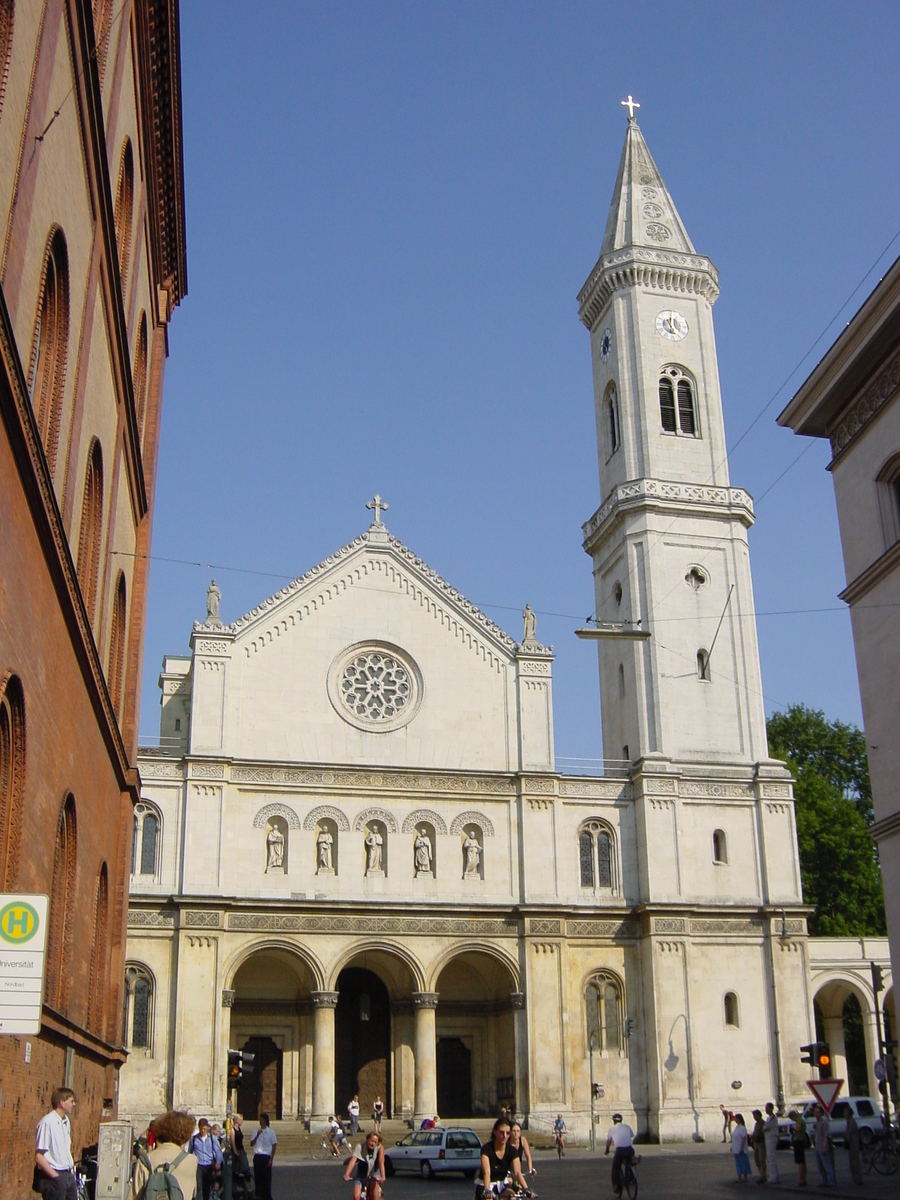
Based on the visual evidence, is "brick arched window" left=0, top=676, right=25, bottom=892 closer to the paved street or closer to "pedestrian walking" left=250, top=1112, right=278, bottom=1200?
"pedestrian walking" left=250, top=1112, right=278, bottom=1200

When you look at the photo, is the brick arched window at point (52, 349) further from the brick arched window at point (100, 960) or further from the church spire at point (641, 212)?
the church spire at point (641, 212)

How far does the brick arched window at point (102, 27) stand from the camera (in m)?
16.3

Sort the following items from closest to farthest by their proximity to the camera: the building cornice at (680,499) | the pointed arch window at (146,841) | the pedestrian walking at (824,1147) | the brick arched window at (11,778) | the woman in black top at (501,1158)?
the brick arched window at (11,778) < the woman in black top at (501,1158) < the pedestrian walking at (824,1147) < the pointed arch window at (146,841) < the building cornice at (680,499)

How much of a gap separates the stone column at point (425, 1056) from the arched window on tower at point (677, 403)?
22.6m

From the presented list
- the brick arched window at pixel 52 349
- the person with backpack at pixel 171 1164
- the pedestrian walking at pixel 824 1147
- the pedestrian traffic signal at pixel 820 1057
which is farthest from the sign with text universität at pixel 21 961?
the pedestrian walking at pixel 824 1147

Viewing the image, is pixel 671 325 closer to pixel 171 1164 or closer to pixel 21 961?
pixel 171 1164

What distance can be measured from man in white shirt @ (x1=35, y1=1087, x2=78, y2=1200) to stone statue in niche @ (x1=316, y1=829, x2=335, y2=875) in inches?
1170

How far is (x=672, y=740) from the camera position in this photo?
44219 millimetres

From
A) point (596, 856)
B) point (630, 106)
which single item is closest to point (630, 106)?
point (630, 106)

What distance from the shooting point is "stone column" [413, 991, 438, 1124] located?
38812 mm

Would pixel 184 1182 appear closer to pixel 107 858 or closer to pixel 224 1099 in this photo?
pixel 107 858

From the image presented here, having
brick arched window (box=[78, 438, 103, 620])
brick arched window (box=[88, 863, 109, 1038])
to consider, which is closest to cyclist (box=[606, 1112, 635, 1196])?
brick arched window (box=[88, 863, 109, 1038])

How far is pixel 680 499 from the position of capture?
47.0m

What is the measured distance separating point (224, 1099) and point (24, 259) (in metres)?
30.7
